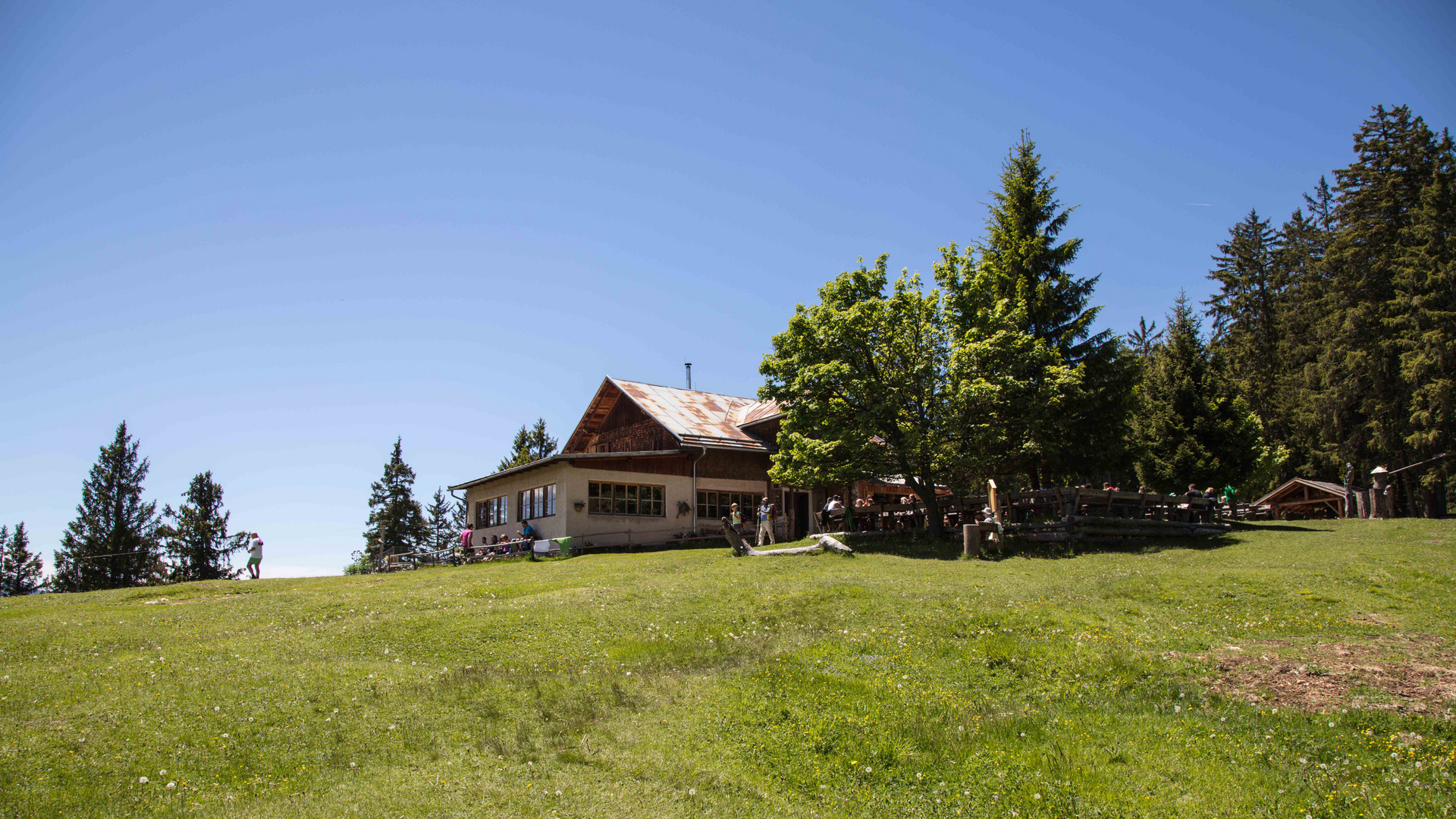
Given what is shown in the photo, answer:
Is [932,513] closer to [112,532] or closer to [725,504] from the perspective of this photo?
[725,504]

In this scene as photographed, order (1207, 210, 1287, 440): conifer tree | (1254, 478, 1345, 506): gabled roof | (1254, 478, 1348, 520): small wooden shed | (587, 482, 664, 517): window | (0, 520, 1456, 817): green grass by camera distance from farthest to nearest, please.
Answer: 1. (1207, 210, 1287, 440): conifer tree
2. (1254, 478, 1348, 520): small wooden shed
3. (1254, 478, 1345, 506): gabled roof
4. (587, 482, 664, 517): window
5. (0, 520, 1456, 817): green grass

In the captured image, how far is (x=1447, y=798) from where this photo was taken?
7477mm

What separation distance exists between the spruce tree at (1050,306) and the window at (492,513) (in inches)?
862

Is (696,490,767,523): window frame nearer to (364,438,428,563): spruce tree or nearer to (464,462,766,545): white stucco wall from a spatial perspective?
(464,462,766,545): white stucco wall

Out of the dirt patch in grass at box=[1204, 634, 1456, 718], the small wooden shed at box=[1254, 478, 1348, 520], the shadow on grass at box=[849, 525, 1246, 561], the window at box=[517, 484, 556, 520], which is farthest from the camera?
the small wooden shed at box=[1254, 478, 1348, 520]

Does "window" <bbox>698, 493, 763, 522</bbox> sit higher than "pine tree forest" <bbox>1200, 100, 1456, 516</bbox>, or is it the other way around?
"pine tree forest" <bbox>1200, 100, 1456, 516</bbox>

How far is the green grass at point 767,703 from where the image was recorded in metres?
8.12

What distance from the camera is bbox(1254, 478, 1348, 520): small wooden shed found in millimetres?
37156

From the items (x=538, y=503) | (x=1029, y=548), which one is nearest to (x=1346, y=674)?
(x=1029, y=548)

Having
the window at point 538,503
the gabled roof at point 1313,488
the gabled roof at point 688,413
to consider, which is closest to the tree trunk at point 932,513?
the gabled roof at point 688,413

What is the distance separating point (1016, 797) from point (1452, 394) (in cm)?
3822

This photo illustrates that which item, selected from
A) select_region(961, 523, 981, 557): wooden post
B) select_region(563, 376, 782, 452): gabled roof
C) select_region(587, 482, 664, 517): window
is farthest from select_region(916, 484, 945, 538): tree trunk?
select_region(587, 482, 664, 517): window

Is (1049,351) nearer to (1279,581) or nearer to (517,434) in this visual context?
(1279,581)

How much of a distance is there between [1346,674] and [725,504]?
1054 inches
